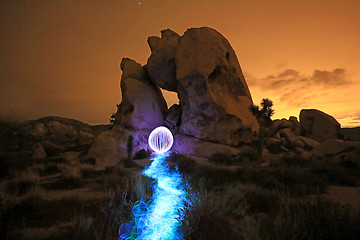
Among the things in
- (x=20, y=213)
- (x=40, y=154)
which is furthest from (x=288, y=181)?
(x=40, y=154)

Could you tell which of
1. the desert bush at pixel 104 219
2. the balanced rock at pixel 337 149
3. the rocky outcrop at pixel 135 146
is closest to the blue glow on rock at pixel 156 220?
the desert bush at pixel 104 219

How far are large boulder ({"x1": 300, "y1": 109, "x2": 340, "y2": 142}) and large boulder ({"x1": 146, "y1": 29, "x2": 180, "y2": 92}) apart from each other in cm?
2034

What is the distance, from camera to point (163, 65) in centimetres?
2534

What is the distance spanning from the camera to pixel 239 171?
32.5 feet

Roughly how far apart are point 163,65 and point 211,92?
8.42 meters

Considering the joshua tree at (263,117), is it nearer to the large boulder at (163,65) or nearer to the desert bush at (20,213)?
the large boulder at (163,65)

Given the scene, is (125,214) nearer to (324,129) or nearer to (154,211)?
(154,211)

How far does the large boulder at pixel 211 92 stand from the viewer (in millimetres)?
20250

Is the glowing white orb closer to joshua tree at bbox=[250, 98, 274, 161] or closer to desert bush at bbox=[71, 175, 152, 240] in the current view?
joshua tree at bbox=[250, 98, 274, 161]

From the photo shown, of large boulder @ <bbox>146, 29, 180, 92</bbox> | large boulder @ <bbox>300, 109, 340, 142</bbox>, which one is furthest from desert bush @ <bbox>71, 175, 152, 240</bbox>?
large boulder @ <bbox>300, 109, 340, 142</bbox>

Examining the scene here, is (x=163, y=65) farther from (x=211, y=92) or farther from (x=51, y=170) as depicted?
(x=51, y=170)

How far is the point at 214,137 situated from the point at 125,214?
53.4ft

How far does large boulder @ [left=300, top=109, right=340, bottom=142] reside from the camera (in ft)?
91.1

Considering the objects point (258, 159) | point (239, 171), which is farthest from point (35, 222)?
point (258, 159)
